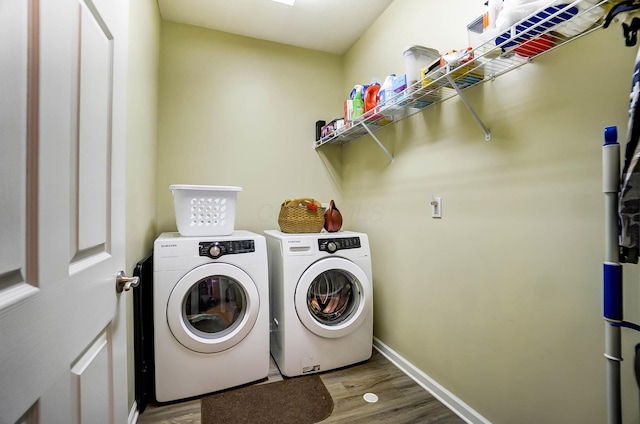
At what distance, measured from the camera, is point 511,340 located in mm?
1331

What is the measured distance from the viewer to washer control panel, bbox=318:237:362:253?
6.48ft

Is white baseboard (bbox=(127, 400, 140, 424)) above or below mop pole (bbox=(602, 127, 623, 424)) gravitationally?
below

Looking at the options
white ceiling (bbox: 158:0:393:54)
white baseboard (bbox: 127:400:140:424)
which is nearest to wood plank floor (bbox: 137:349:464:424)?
white baseboard (bbox: 127:400:140:424)

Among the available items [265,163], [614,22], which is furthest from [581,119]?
[265,163]

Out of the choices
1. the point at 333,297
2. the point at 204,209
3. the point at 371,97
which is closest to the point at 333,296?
the point at 333,297

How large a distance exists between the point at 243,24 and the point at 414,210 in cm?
199

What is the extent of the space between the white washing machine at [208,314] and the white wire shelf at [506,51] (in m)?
1.23

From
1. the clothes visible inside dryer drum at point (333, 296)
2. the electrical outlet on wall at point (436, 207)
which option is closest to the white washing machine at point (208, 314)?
the clothes visible inside dryer drum at point (333, 296)

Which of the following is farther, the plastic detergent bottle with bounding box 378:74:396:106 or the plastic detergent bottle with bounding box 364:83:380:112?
the plastic detergent bottle with bounding box 364:83:380:112

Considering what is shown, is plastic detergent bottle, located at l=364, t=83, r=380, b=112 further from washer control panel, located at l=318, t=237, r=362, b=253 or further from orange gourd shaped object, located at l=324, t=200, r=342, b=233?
washer control panel, located at l=318, t=237, r=362, b=253

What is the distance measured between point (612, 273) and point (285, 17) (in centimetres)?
247

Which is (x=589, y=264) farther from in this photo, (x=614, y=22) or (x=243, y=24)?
(x=243, y=24)

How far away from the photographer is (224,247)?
69.8 inches

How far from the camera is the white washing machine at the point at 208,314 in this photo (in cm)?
164
